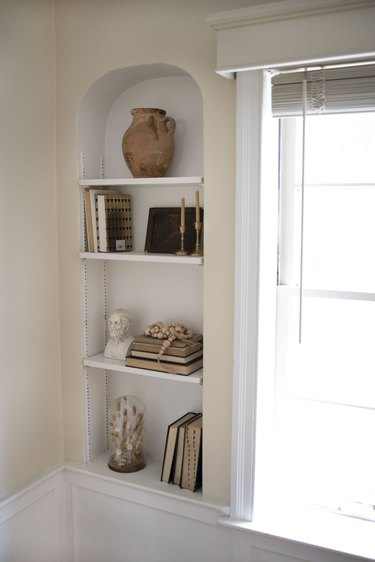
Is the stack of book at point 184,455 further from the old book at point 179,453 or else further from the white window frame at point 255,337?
the white window frame at point 255,337

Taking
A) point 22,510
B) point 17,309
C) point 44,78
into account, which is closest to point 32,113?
point 44,78

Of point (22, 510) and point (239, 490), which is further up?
point (239, 490)

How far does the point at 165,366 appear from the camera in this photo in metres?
1.99

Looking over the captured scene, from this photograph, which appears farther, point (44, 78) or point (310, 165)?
point (44, 78)

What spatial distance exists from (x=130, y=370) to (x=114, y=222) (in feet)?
1.93

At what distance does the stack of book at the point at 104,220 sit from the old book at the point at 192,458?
0.77 meters

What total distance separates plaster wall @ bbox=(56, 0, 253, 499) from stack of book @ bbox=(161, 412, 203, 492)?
6 cm

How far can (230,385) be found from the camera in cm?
188

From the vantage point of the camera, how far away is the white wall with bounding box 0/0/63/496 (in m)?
1.92

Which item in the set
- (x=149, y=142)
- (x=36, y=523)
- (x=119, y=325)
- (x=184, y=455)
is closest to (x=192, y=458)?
(x=184, y=455)

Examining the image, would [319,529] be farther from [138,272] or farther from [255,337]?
[138,272]

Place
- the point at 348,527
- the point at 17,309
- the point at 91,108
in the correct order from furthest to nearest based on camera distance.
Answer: the point at 91,108 < the point at 17,309 < the point at 348,527

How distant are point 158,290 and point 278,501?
37.0 inches

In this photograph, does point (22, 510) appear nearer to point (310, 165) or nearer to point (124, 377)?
point (124, 377)
